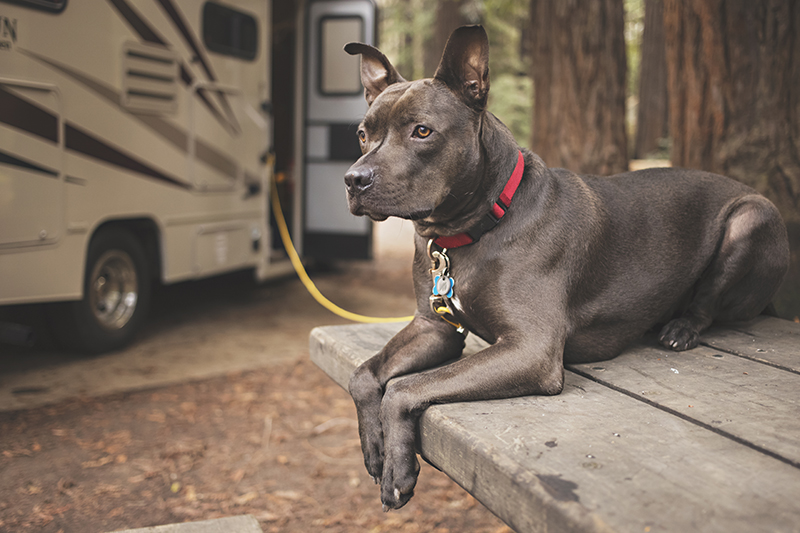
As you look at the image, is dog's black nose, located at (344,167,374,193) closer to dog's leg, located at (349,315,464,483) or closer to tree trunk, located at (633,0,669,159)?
dog's leg, located at (349,315,464,483)

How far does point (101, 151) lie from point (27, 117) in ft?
2.30

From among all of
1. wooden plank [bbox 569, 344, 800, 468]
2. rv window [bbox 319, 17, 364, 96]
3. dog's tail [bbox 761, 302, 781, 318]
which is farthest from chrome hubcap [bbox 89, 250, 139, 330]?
dog's tail [bbox 761, 302, 781, 318]

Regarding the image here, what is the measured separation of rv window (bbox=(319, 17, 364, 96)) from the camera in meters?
7.61

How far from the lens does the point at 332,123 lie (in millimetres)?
7867

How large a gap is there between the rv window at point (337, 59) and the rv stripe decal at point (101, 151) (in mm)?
2612

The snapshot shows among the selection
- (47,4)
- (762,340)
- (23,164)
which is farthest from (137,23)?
(762,340)

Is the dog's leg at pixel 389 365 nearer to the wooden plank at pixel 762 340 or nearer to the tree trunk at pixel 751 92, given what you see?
the wooden plank at pixel 762 340

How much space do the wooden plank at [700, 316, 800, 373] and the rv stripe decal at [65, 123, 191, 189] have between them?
4.40m

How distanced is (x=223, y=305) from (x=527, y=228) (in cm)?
591

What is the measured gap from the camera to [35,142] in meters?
4.64

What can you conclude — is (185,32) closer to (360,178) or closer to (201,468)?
(201,468)

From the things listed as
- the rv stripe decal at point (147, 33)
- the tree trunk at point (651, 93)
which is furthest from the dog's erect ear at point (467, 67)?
the tree trunk at point (651, 93)

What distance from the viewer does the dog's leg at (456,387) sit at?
1909 mm

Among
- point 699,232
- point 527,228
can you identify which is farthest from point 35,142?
point 699,232
